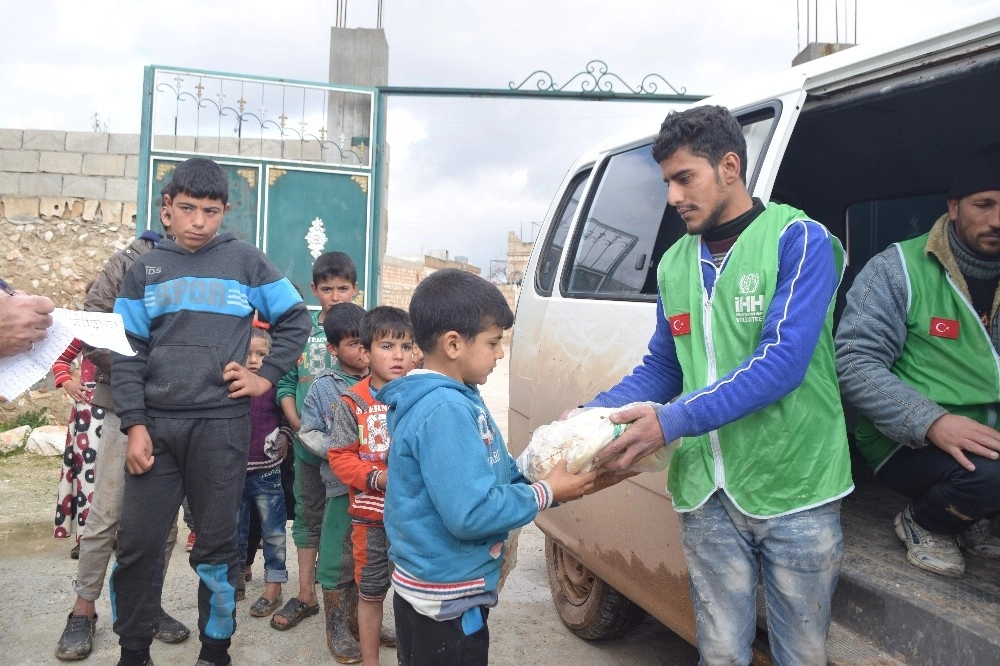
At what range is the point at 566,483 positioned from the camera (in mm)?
1926

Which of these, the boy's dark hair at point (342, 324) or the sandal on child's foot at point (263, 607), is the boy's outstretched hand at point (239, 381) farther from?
the sandal on child's foot at point (263, 607)

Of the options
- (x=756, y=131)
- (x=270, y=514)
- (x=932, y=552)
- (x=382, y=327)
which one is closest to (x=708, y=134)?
(x=756, y=131)

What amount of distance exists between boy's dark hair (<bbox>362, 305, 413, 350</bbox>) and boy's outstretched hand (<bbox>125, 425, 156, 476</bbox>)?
87cm

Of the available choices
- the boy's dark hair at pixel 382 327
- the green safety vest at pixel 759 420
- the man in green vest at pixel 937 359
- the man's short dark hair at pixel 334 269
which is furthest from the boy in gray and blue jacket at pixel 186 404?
the man in green vest at pixel 937 359

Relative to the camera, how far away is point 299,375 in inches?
161

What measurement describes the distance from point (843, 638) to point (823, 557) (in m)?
0.36

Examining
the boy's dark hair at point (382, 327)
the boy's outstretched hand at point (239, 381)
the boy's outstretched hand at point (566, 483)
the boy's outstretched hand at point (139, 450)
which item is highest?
the boy's dark hair at point (382, 327)

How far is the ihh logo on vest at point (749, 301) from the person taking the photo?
1922 millimetres

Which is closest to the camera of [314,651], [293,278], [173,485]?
[173,485]

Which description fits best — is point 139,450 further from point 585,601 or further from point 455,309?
point 585,601

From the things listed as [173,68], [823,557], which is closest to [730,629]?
[823,557]

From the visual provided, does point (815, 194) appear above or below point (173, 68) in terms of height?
below

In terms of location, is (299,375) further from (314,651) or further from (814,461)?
(814,461)

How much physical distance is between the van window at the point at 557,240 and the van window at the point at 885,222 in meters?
1.40
